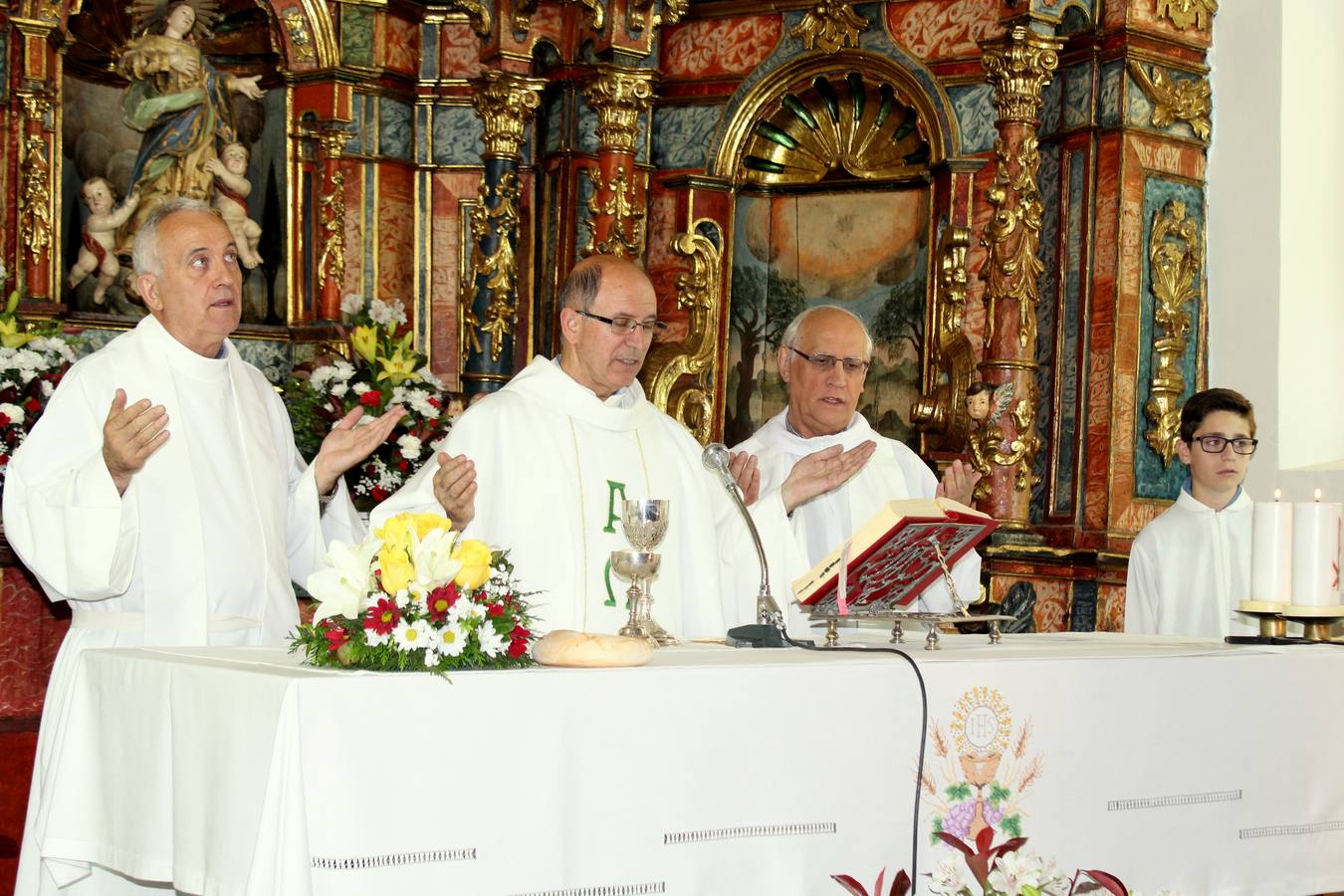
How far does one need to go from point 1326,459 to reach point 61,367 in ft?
18.3

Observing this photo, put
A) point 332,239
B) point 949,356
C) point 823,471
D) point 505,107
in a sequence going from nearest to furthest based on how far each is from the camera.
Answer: point 823,471 < point 949,356 < point 505,107 < point 332,239

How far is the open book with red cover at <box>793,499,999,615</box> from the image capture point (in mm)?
4605

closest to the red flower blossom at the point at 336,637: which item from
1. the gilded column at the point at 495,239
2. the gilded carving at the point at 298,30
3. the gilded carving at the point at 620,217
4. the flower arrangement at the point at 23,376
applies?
the flower arrangement at the point at 23,376

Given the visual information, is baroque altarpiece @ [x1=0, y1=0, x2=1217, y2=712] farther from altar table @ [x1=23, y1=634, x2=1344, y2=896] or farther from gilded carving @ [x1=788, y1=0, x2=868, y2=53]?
altar table @ [x1=23, y1=634, x2=1344, y2=896]

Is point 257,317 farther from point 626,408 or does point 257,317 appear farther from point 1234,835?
point 1234,835

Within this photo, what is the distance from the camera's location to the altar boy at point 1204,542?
6.34 metres

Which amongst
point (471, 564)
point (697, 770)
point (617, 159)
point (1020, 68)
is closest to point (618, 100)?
point (617, 159)

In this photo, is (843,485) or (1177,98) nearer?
(843,485)

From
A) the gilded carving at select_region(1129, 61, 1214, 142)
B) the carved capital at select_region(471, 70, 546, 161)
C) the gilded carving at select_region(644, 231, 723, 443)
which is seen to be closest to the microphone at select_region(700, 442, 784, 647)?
the gilded carving at select_region(1129, 61, 1214, 142)

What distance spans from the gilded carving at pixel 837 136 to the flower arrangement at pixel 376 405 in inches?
100

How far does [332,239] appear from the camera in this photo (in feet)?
Answer: 34.7

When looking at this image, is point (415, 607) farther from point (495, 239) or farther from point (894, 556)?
point (495, 239)

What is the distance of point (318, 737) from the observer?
3.45 metres

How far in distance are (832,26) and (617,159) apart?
1402mm
